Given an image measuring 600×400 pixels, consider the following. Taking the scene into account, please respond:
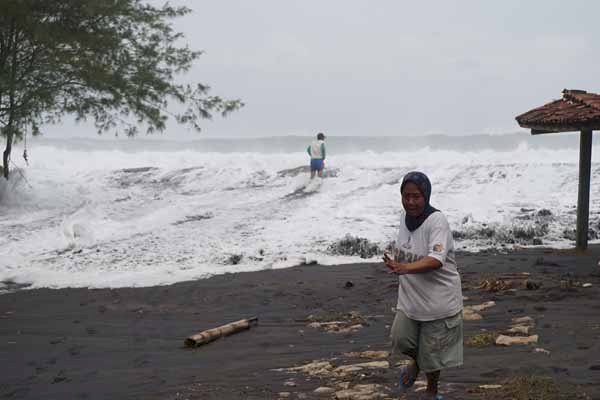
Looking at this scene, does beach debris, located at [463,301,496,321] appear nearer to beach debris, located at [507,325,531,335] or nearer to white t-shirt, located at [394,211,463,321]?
beach debris, located at [507,325,531,335]

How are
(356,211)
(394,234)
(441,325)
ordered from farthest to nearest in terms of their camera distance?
(356,211) < (394,234) < (441,325)

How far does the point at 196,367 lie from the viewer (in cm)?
603

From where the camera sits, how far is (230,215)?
59.2 ft

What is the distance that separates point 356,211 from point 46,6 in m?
8.54

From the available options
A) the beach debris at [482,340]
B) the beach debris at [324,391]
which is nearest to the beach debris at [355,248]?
the beach debris at [482,340]

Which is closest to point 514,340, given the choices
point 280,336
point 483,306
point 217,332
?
point 483,306

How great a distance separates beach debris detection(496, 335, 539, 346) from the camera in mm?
5953

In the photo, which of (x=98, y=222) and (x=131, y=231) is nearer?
(x=131, y=231)

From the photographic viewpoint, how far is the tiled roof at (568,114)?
959cm

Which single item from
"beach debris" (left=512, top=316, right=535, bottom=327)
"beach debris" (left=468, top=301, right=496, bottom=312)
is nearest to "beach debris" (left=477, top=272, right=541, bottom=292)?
"beach debris" (left=468, top=301, right=496, bottom=312)

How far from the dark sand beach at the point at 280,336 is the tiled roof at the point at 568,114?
1971 mm

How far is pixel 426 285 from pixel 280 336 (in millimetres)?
2996

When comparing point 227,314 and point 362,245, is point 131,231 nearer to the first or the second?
point 362,245

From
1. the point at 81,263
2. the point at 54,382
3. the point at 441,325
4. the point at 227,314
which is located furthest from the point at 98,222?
the point at 441,325
